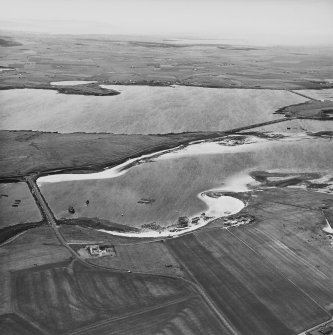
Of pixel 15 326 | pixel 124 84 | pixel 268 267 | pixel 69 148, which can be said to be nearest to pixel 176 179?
pixel 69 148

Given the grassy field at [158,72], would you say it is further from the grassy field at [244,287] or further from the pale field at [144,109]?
the grassy field at [244,287]

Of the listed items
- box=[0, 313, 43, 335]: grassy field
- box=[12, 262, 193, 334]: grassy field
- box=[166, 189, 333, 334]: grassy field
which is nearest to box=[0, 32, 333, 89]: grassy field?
box=[166, 189, 333, 334]: grassy field

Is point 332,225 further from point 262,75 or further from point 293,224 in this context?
point 262,75

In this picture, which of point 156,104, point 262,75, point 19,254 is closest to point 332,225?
point 19,254

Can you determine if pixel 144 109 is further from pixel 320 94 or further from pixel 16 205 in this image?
pixel 16 205

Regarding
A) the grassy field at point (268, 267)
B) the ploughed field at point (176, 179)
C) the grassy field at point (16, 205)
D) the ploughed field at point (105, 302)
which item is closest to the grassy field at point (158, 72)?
the ploughed field at point (176, 179)

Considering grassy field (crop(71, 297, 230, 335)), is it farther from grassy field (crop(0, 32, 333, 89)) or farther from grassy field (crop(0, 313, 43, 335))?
grassy field (crop(0, 32, 333, 89))
